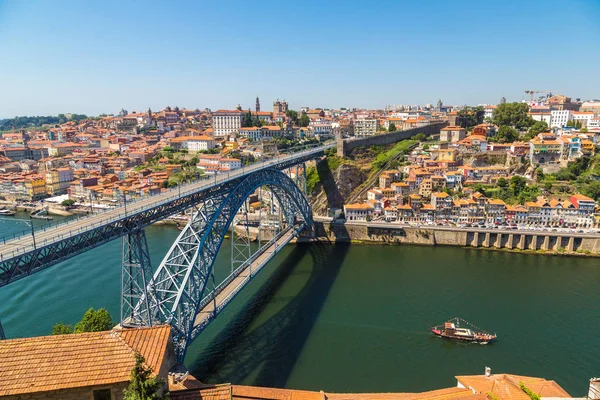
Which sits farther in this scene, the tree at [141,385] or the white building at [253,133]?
the white building at [253,133]

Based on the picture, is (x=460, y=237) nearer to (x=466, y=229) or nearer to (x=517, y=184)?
(x=466, y=229)

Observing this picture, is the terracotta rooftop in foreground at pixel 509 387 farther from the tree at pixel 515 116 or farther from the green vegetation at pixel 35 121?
the green vegetation at pixel 35 121

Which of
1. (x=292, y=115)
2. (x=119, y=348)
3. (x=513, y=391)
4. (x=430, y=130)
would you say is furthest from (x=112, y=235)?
(x=292, y=115)

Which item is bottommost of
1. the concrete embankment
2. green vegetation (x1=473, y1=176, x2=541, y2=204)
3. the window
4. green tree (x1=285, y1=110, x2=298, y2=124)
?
the concrete embankment

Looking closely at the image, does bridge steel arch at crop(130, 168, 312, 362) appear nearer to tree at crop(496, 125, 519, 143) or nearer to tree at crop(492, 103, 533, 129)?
tree at crop(496, 125, 519, 143)

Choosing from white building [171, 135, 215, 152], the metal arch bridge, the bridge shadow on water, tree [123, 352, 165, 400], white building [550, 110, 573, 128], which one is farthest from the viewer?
white building [550, 110, 573, 128]

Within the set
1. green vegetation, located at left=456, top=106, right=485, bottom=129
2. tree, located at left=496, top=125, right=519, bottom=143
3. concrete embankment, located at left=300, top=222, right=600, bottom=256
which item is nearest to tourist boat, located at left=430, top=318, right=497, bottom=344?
concrete embankment, located at left=300, top=222, right=600, bottom=256

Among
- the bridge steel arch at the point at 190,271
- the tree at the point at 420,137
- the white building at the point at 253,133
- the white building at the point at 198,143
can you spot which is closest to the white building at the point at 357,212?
the bridge steel arch at the point at 190,271
